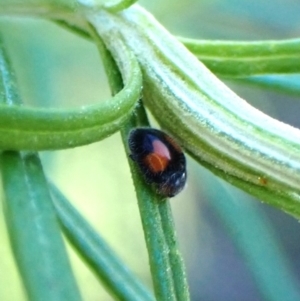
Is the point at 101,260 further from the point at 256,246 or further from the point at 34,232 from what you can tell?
the point at 256,246

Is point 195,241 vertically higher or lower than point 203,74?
lower

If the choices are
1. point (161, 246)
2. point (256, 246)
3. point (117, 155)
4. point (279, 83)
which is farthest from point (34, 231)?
point (117, 155)

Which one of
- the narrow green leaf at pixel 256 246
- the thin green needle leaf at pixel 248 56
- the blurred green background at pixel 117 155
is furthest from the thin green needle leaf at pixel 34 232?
the narrow green leaf at pixel 256 246

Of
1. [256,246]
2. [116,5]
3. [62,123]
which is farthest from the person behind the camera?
[256,246]

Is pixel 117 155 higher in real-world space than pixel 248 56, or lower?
lower

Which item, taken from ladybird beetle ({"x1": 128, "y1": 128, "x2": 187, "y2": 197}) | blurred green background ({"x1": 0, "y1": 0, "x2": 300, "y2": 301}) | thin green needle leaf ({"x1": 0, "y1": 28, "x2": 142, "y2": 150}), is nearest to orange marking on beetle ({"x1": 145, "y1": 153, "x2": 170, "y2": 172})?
ladybird beetle ({"x1": 128, "y1": 128, "x2": 187, "y2": 197})

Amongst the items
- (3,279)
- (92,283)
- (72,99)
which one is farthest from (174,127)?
(92,283)

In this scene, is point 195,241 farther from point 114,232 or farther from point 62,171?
point 62,171

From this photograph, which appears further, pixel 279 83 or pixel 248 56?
pixel 279 83
